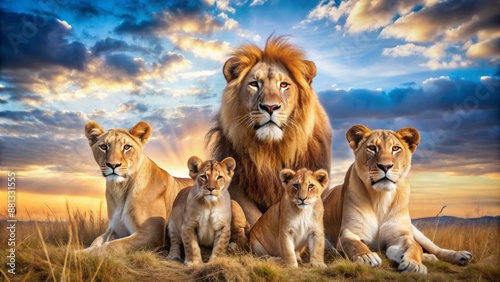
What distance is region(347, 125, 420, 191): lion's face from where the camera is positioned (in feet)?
16.8

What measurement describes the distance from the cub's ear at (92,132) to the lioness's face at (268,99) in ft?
4.71

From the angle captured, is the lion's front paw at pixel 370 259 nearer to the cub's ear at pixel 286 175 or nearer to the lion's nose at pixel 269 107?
the cub's ear at pixel 286 175

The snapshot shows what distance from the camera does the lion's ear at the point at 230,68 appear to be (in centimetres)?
650

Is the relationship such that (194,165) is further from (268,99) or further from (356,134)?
(356,134)

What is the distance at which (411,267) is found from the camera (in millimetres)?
4805

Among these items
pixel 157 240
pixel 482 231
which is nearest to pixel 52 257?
pixel 157 240

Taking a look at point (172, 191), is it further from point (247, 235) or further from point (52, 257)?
point (52, 257)

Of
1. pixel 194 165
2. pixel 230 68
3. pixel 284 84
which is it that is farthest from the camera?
pixel 230 68

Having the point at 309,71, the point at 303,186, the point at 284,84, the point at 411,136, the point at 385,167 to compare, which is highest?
the point at 309,71

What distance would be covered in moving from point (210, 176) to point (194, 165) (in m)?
0.22

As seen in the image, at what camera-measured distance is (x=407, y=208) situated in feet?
17.8

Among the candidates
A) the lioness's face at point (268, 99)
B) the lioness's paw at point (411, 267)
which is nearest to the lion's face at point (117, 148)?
the lioness's face at point (268, 99)

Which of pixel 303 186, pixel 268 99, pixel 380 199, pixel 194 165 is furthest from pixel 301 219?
pixel 268 99

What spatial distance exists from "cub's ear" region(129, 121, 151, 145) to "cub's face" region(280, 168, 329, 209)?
150 centimetres
